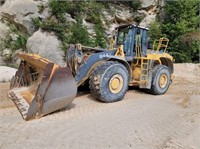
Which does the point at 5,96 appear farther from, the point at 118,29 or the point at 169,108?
the point at 169,108

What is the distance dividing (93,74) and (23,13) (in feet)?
34.6

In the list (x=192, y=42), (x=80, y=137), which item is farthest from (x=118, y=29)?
(x=192, y=42)

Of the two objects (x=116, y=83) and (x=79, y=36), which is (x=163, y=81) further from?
(x=79, y=36)

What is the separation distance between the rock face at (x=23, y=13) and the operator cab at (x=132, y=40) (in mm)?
8987

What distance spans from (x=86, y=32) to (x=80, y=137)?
10.1 metres

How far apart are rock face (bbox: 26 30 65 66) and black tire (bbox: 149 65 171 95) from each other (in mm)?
6845

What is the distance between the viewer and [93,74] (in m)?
5.43

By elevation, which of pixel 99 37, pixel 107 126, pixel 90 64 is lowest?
pixel 107 126

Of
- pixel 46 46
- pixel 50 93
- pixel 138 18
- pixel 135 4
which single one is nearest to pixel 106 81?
pixel 50 93

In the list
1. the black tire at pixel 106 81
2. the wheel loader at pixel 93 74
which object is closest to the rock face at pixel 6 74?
the wheel loader at pixel 93 74

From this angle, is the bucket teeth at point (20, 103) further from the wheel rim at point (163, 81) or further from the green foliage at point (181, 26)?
the green foliage at point (181, 26)

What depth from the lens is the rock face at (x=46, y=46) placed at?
12.8 metres

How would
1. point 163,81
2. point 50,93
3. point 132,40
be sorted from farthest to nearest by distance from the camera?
point 163,81 < point 132,40 < point 50,93

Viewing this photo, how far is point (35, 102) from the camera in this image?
4.18m
